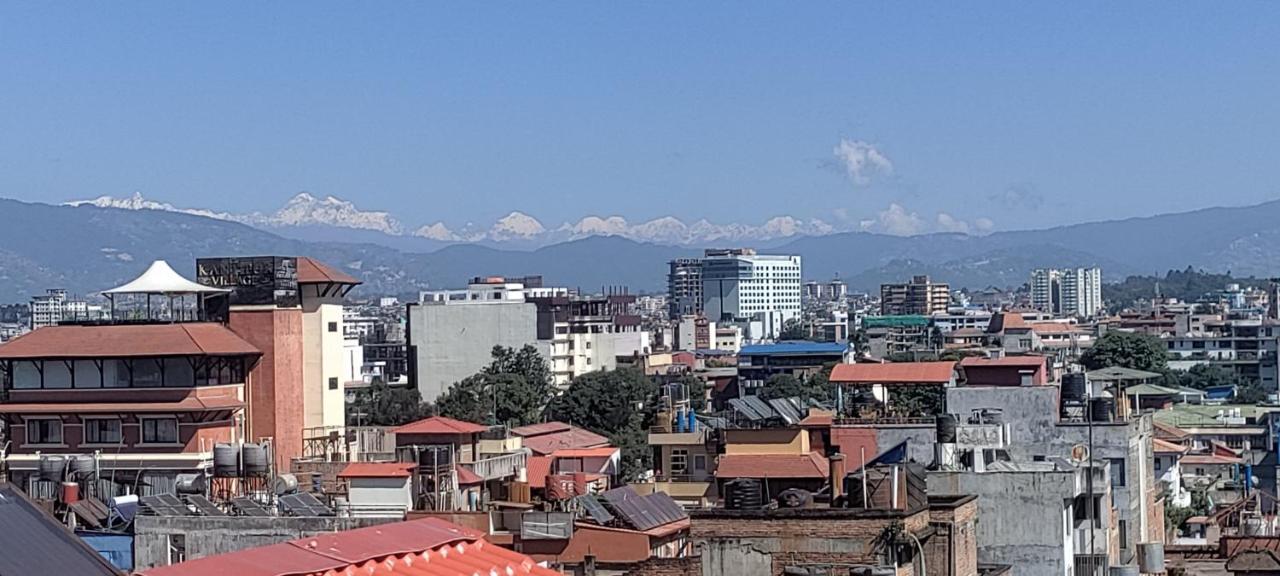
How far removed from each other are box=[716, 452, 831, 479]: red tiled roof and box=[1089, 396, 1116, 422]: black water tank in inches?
205

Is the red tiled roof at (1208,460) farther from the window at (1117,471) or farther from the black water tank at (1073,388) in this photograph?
the window at (1117,471)

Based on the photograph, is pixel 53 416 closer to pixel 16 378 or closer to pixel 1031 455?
pixel 16 378

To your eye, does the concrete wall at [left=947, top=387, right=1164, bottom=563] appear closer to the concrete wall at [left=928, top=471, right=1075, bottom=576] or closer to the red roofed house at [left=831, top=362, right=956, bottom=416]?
the red roofed house at [left=831, top=362, right=956, bottom=416]

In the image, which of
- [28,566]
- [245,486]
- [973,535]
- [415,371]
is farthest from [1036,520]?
[415,371]

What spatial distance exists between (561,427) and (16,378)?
106 feet

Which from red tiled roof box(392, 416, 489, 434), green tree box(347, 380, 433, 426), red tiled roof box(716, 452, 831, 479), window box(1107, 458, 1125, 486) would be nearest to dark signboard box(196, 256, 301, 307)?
red tiled roof box(392, 416, 489, 434)

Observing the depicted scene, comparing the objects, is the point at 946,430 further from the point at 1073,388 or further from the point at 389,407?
the point at 389,407

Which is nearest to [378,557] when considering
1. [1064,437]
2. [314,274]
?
[1064,437]

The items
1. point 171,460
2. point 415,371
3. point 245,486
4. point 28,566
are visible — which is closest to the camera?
point 28,566

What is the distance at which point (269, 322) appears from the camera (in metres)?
48.5

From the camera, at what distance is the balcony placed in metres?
40.1

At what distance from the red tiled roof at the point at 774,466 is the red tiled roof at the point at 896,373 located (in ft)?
17.7

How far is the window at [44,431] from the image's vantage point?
143 ft

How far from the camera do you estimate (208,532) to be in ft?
86.1
